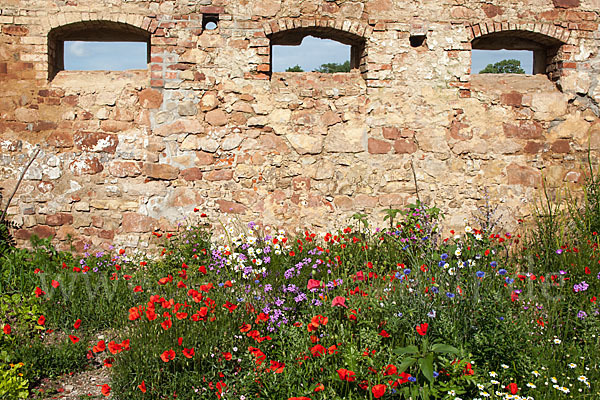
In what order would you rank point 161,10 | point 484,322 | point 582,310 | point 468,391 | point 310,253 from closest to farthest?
1. point 468,391
2. point 484,322
3. point 582,310
4. point 310,253
5. point 161,10

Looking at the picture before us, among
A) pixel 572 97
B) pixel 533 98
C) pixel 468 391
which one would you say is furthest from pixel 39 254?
pixel 572 97

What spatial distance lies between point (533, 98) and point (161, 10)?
155 inches

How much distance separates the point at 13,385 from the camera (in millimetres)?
2672

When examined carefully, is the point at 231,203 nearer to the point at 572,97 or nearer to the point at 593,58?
the point at 572,97

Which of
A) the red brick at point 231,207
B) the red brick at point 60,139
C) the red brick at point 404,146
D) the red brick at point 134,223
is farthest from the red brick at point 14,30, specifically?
the red brick at point 404,146

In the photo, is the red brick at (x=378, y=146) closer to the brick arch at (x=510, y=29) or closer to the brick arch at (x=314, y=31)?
the brick arch at (x=314, y=31)

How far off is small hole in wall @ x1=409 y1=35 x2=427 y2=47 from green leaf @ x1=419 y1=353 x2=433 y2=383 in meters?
3.71

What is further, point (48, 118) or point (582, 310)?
point (48, 118)

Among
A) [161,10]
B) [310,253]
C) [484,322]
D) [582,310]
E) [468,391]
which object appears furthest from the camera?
[161,10]

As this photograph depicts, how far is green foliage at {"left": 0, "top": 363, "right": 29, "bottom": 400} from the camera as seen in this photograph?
2643 millimetres

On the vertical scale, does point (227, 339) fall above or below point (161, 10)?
below

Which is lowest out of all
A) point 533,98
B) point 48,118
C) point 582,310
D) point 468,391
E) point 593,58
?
point 468,391

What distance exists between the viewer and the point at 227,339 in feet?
9.39

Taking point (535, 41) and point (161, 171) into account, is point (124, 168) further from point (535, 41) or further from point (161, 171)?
point (535, 41)
